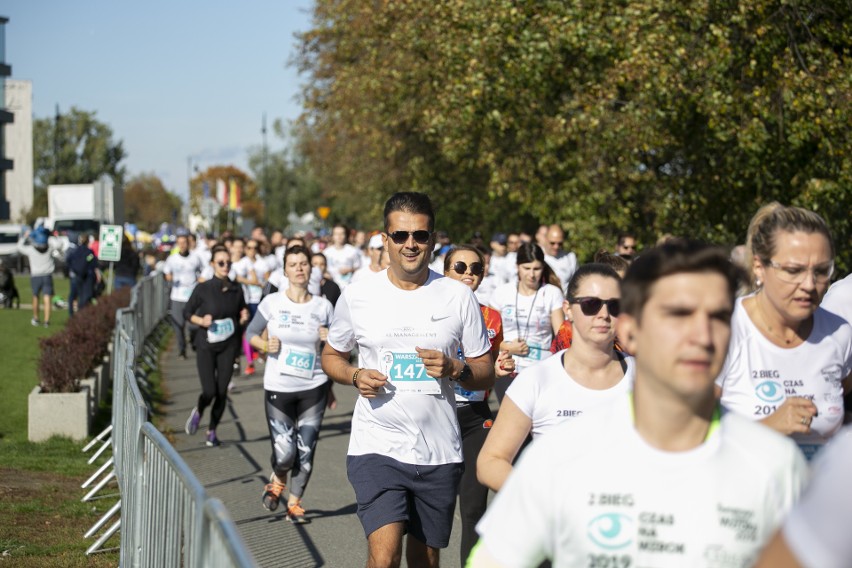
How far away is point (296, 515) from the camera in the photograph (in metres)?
8.86

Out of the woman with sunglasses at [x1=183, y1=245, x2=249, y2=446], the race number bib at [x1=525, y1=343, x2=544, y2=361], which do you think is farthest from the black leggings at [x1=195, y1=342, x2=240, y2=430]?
the race number bib at [x1=525, y1=343, x2=544, y2=361]

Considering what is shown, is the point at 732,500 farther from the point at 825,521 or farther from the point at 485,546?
the point at 825,521

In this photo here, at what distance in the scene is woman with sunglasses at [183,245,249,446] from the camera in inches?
468

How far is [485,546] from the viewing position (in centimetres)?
269

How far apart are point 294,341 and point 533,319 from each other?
6.39ft

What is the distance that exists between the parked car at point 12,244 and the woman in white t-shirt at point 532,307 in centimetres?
4676

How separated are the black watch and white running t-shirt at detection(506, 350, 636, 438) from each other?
1.12 m

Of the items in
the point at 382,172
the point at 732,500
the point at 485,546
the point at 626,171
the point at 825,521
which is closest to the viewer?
the point at 825,521

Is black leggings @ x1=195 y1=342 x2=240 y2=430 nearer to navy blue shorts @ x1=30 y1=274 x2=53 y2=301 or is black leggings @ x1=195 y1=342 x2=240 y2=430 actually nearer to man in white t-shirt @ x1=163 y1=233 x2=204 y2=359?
man in white t-shirt @ x1=163 y1=233 x2=204 y2=359

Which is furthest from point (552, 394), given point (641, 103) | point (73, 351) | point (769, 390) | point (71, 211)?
point (71, 211)

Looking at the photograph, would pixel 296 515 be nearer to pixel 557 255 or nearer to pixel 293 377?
pixel 293 377

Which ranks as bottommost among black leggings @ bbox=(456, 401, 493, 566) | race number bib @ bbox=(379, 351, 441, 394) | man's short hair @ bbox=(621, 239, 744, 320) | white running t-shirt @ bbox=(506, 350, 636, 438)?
black leggings @ bbox=(456, 401, 493, 566)

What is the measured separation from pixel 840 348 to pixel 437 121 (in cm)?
1542

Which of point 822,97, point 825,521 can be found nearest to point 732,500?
point 825,521
